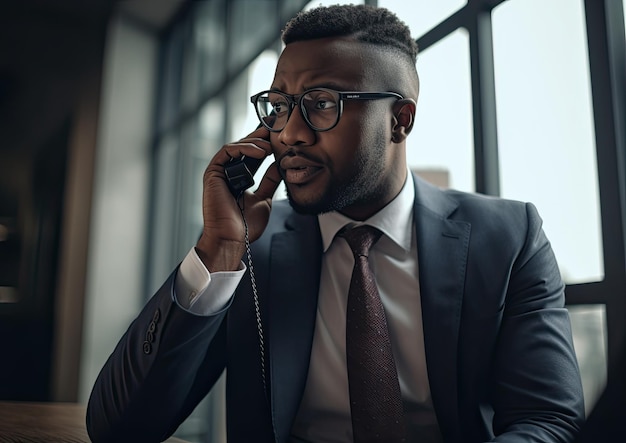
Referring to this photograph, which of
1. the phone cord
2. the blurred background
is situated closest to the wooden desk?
the phone cord

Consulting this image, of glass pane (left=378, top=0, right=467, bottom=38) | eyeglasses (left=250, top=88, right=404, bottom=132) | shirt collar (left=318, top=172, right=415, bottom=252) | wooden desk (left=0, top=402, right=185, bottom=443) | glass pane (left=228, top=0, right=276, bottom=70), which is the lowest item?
wooden desk (left=0, top=402, right=185, bottom=443)

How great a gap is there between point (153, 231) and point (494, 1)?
415 centimetres

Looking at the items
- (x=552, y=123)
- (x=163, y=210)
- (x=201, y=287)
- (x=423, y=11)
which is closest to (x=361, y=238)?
(x=201, y=287)

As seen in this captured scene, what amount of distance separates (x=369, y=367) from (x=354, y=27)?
2.97ft

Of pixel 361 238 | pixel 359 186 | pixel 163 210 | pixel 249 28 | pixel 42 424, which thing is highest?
pixel 249 28

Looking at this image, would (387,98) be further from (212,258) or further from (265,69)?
(265,69)

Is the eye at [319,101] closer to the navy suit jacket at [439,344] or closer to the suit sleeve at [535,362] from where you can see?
the navy suit jacket at [439,344]

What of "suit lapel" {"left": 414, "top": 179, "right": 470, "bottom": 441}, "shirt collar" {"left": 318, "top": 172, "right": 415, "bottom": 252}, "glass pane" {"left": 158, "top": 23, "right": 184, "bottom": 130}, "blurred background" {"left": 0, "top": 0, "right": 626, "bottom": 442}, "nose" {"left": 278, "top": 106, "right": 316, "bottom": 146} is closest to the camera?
"suit lapel" {"left": 414, "top": 179, "right": 470, "bottom": 441}

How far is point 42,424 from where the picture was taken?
1.83 m

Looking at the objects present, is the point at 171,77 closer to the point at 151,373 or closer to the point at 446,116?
the point at 446,116

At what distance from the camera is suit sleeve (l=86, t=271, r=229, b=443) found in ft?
4.88

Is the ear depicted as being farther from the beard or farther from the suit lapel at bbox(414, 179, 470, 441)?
the suit lapel at bbox(414, 179, 470, 441)

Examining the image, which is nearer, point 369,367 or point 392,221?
point 369,367

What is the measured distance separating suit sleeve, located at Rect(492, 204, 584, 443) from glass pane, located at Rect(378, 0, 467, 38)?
1.33 meters
